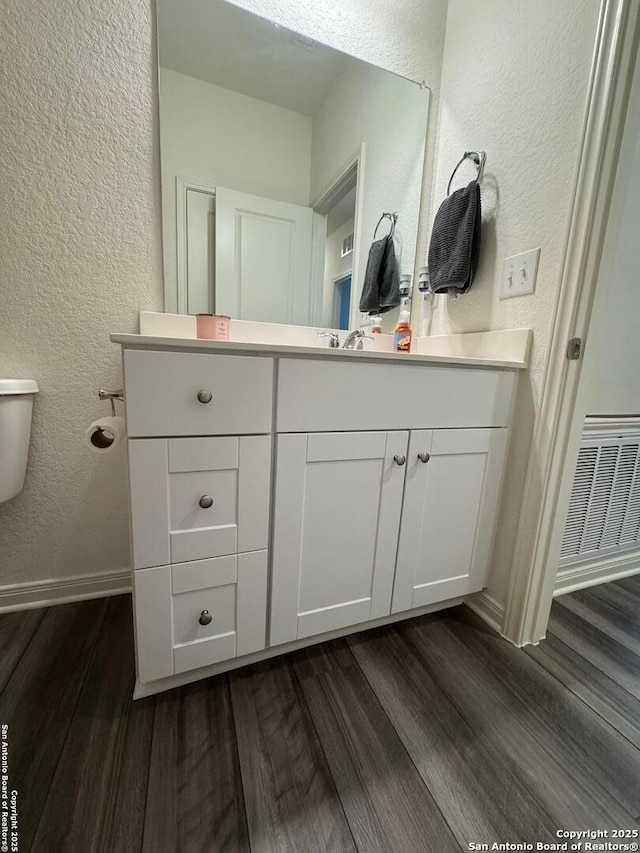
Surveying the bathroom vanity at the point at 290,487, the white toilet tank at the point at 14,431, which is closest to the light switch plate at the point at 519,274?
the bathroom vanity at the point at 290,487

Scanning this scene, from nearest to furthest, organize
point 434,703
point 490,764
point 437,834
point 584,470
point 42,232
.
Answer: point 437,834 → point 490,764 → point 434,703 → point 42,232 → point 584,470

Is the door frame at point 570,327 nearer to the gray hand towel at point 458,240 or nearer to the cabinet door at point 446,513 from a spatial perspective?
the cabinet door at point 446,513

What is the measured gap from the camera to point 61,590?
1174 millimetres

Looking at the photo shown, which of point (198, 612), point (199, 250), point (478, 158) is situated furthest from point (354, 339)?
point (198, 612)

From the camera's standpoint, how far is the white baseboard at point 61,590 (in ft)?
3.69

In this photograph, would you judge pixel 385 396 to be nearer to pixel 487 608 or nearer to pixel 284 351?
pixel 284 351

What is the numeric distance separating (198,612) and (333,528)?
380mm

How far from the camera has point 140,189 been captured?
1.06m

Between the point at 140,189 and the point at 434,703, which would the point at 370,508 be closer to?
the point at 434,703

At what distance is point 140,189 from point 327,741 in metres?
1.60

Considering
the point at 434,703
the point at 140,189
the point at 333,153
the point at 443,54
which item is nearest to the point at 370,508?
the point at 434,703

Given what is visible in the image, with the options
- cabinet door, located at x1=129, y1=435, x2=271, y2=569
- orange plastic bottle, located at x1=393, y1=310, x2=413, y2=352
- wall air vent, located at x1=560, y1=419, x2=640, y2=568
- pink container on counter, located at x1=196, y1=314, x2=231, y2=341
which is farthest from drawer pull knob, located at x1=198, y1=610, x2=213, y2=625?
wall air vent, located at x1=560, y1=419, x2=640, y2=568

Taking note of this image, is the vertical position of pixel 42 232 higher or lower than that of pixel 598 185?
lower

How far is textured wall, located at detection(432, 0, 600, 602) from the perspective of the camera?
2.97 feet
